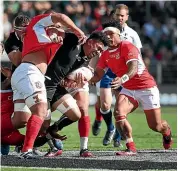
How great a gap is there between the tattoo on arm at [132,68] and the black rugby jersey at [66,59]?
0.65 metres

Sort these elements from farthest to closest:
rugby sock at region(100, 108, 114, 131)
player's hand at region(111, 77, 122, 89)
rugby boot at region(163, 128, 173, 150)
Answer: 1. rugby sock at region(100, 108, 114, 131)
2. rugby boot at region(163, 128, 173, 150)
3. player's hand at region(111, 77, 122, 89)

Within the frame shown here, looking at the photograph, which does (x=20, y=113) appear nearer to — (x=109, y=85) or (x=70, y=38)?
(x=70, y=38)

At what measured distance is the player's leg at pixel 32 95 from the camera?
380 inches

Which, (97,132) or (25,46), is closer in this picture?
(25,46)

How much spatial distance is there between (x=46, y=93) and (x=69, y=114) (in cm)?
52

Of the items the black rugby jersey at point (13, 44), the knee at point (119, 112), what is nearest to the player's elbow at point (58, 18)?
the black rugby jersey at point (13, 44)

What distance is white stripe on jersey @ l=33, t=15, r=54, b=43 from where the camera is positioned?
33.0ft

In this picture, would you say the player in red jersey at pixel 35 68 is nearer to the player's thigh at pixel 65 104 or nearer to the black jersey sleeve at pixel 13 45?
the player's thigh at pixel 65 104

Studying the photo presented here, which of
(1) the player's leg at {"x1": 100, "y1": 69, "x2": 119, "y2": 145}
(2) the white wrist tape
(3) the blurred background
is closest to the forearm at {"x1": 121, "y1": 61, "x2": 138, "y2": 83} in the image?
(2) the white wrist tape

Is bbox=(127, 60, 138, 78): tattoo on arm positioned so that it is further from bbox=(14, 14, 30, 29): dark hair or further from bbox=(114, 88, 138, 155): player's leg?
bbox=(14, 14, 30, 29): dark hair

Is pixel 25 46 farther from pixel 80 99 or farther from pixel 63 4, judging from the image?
pixel 63 4

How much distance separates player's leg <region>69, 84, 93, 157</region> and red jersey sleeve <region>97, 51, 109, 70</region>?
48 cm

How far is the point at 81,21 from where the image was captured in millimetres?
26031

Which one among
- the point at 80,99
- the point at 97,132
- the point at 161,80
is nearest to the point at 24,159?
the point at 80,99
